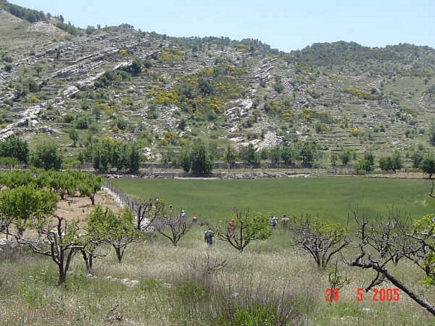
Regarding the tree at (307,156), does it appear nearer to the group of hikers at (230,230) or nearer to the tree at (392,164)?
the tree at (392,164)

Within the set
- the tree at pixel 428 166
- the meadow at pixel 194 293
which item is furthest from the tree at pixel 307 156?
the meadow at pixel 194 293

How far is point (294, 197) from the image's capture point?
200 ft

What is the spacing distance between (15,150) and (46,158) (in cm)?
1225

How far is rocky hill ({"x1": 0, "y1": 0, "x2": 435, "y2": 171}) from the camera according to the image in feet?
406

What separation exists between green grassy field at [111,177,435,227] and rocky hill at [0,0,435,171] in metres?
38.7

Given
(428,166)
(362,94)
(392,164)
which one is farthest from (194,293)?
Result: (362,94)

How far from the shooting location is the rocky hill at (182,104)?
406ft

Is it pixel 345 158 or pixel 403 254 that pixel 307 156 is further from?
pixel 403 254

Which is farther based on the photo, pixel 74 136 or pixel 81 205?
pixel 74 136

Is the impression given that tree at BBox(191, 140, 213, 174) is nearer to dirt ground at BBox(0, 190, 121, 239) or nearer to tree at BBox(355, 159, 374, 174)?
tree at BBox(355, 159, 374, 174)

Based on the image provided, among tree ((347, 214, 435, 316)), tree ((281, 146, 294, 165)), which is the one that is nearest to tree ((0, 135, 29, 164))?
tree ((281, 146, 294, 165))

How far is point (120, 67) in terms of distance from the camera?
→ 17075 cm

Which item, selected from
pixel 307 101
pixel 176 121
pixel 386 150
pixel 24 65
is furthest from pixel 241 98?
pixel 24 65

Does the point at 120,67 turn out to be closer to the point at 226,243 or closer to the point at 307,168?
the point at 307,168
